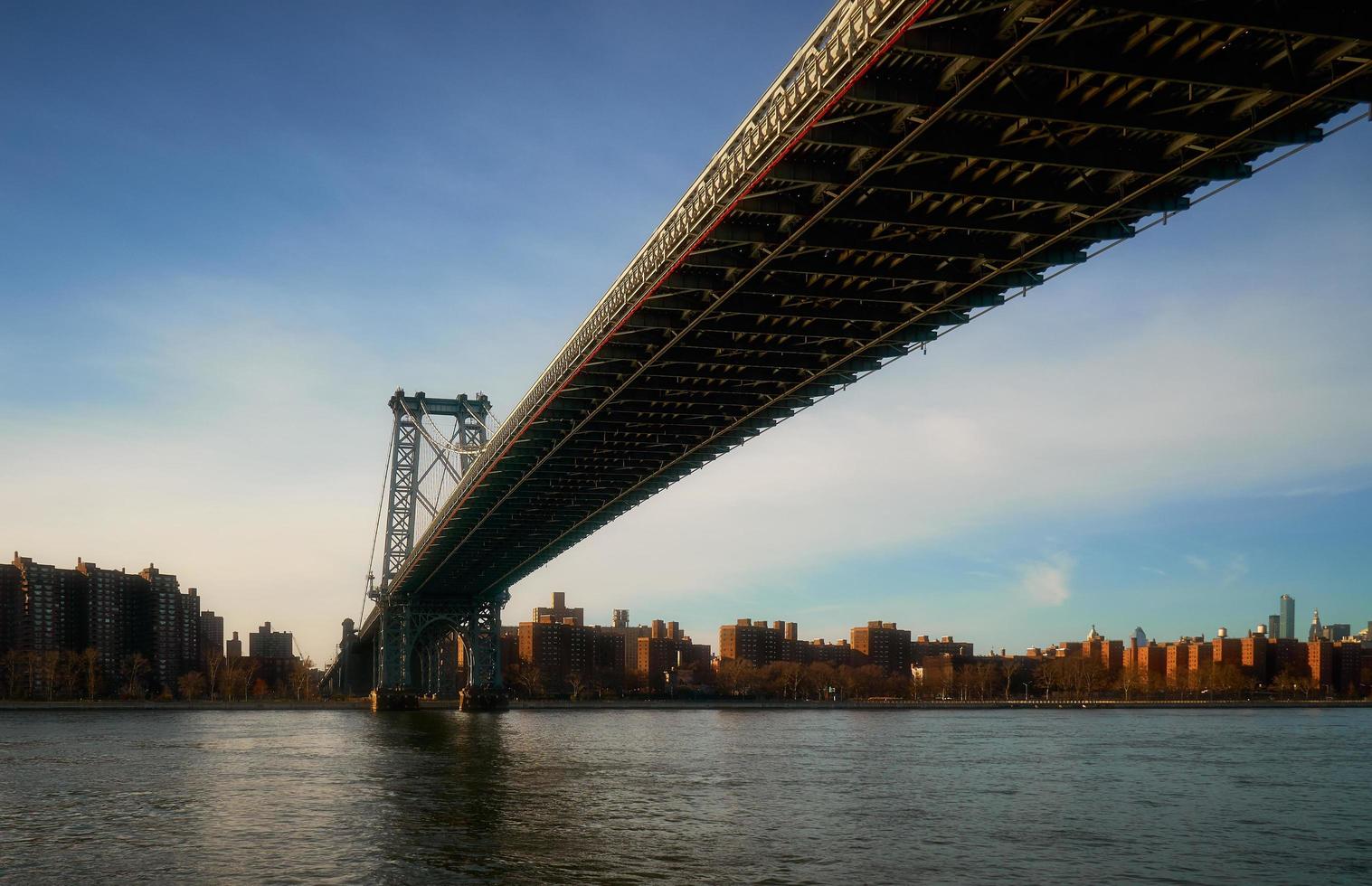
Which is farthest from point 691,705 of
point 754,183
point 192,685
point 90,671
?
point 754,183

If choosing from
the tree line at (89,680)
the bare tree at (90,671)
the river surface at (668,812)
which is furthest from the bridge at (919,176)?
the tree line at (89,680)

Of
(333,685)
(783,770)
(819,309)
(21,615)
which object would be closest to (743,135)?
(819,309)

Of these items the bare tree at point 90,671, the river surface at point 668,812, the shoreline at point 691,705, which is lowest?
the shoreline at point 691,705

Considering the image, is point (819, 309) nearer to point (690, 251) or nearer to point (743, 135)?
point (690, 251)

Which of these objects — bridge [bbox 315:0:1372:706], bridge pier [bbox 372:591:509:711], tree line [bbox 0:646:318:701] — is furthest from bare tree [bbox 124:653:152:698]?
bridge [bbox 315:0:1372:706]

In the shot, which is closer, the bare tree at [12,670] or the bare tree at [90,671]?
the bare tree at [12,670]

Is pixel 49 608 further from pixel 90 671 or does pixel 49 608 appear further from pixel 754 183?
pixel 754 183

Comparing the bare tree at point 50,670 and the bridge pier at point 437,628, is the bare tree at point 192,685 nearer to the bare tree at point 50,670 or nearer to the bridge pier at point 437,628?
the bare tree at point 50,670
